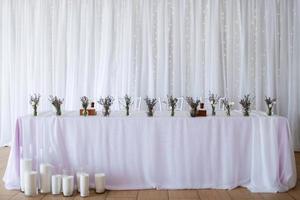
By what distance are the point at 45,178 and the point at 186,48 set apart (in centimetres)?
388

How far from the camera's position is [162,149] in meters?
4.63

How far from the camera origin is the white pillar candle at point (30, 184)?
434 cm

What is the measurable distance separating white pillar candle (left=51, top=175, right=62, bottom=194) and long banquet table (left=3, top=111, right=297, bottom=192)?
19cm

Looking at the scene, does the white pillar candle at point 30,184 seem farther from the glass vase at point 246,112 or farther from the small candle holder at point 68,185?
the glass vase at point 246,112

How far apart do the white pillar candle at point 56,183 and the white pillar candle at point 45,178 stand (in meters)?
0.08

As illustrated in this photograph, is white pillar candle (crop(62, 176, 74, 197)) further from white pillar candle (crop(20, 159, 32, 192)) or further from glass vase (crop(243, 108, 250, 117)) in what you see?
glass vase (crop(243, 108, 250, 117))

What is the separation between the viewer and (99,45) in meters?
7.45

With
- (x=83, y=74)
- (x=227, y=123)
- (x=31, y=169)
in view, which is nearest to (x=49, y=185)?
(x=31, y=169)

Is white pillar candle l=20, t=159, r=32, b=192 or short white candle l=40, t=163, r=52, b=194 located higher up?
white pillar candle l=20, t=159, r=32, b=192

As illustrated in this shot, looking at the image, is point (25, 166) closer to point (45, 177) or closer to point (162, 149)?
point (45, 177)

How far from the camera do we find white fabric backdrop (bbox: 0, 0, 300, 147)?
7352 millimetres

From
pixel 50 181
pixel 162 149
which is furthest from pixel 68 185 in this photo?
pixel 162 149

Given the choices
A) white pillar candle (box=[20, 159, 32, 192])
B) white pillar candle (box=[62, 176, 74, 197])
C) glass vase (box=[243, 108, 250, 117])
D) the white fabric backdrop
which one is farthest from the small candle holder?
the white fabric backdrop

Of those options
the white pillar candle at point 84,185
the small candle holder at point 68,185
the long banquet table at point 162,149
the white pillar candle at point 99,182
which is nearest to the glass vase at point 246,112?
the long banquet table at point 162,149
